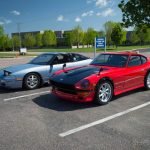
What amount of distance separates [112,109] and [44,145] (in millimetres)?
2396

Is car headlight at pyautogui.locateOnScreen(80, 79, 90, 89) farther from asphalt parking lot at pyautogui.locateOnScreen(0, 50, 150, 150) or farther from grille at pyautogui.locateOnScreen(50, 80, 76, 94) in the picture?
asphalt parking lot at pyautogui.locateOnScreen(0, 50, 150, 150)

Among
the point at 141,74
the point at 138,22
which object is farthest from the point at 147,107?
the point at 138,22

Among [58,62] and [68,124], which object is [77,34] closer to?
[58,62]

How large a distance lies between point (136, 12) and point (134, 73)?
47.7ft

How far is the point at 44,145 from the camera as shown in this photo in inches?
152

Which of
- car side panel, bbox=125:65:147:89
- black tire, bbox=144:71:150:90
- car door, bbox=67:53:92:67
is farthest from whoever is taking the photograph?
car door, bbox=67:53:92:67

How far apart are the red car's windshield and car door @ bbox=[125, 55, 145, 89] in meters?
0.20

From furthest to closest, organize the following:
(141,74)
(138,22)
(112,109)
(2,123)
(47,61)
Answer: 1. (138,22)
2. (47,61)
3. (141,74)
4. (112,109)
5. (2,123)

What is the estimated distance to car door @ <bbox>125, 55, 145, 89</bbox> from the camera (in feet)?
22.3

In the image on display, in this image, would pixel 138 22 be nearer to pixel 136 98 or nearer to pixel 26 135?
pixel 136 98

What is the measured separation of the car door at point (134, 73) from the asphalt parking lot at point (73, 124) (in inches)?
15.6

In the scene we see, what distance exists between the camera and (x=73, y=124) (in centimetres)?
479

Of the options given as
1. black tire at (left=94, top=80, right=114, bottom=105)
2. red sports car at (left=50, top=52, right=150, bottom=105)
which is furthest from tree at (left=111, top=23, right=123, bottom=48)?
Result: black tire at (left=94, top=80, right=114, bottom=105)

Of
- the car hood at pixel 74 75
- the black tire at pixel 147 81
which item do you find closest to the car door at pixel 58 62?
the car hood at pixel 74 75
